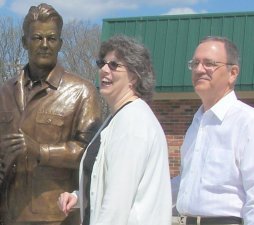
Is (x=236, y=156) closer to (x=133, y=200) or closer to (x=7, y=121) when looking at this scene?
(x=133, y=200)

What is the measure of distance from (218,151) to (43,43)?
4.24ft

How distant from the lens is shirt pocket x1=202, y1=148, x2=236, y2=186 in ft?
11.8

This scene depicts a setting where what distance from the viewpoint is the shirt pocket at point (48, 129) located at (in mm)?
4148

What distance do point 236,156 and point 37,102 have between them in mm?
1341

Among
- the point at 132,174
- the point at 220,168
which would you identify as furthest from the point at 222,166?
the point at 132,174

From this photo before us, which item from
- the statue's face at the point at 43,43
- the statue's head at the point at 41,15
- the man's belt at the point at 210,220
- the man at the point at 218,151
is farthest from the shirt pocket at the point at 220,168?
the statue's head at the point at 41,15

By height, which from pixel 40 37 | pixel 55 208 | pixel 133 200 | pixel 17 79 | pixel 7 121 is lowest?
pixel 55 208

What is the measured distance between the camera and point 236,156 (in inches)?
142

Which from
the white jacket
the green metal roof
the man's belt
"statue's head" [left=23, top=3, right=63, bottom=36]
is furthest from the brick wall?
the white jacket

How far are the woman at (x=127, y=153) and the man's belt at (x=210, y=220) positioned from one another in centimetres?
44

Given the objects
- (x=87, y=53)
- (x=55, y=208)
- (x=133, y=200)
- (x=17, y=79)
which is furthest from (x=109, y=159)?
(x=87, y=53)

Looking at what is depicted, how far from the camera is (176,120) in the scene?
1205cm

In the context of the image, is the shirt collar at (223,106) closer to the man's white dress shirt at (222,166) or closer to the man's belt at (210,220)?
the man's white dress shirt at (222,166)

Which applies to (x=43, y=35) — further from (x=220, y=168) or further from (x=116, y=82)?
(x=220, y=168)
